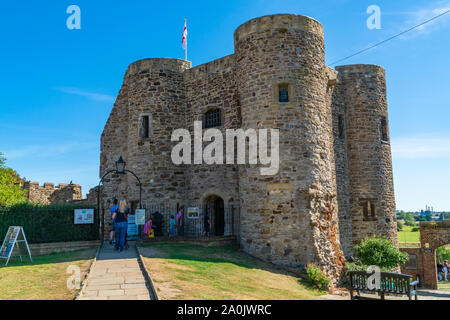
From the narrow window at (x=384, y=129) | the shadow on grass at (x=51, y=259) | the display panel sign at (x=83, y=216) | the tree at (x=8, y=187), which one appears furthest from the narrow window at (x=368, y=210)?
the tree at (x=8, y=187)

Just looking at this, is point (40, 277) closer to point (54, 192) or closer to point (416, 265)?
point (54, 192)

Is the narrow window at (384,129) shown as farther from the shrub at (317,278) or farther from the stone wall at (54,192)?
the stone wall at (54,192)

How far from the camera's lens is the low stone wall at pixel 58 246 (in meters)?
14.7

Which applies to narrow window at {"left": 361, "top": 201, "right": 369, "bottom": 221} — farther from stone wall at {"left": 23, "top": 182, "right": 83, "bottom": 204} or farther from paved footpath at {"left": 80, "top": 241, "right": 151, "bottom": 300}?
stone wall at {"left": 23, "top": 182, "right": 83, "bottom": 204}

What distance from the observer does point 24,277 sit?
32.3 ft

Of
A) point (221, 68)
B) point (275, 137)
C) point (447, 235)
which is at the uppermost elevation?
point (221, 68)

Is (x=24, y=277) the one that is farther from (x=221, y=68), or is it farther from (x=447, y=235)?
(x=447, y=235)

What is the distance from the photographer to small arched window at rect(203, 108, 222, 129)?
1883 cm

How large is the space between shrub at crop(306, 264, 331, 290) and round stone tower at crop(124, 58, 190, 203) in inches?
328

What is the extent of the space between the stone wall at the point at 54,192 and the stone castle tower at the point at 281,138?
7764mm

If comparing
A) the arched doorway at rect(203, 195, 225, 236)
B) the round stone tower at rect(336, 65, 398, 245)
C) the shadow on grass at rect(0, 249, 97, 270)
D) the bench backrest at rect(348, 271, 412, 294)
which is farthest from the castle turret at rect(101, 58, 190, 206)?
the bench backrest at rect(348, 271, 412, 294)
